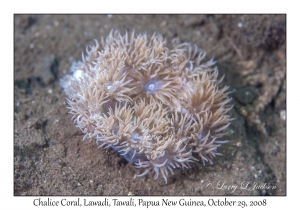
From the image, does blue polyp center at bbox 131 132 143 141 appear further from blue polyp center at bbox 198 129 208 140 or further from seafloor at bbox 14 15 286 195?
blue polyp center at bbox 198 129 208 140

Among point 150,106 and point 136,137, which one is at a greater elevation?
point 150,106

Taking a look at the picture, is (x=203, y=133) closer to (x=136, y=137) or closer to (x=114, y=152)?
(x=136, y=137)

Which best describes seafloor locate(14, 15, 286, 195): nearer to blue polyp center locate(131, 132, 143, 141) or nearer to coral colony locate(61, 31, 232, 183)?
coral colony locate(61, 31, 232, 183)

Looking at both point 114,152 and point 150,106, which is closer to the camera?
point 150,106

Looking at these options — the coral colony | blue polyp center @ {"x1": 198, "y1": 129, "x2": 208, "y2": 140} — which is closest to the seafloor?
the coral colony

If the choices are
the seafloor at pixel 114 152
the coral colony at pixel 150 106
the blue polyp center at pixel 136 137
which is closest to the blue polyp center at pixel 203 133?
the coral colony at pixel 150 106

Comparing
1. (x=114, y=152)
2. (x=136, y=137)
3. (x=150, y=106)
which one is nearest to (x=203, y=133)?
(x=150, y=106)

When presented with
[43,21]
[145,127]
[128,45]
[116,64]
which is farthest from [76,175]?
[43,21]

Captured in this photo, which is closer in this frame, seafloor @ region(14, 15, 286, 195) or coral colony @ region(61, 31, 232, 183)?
coral colony @ region(61, 31, 232, 183)
